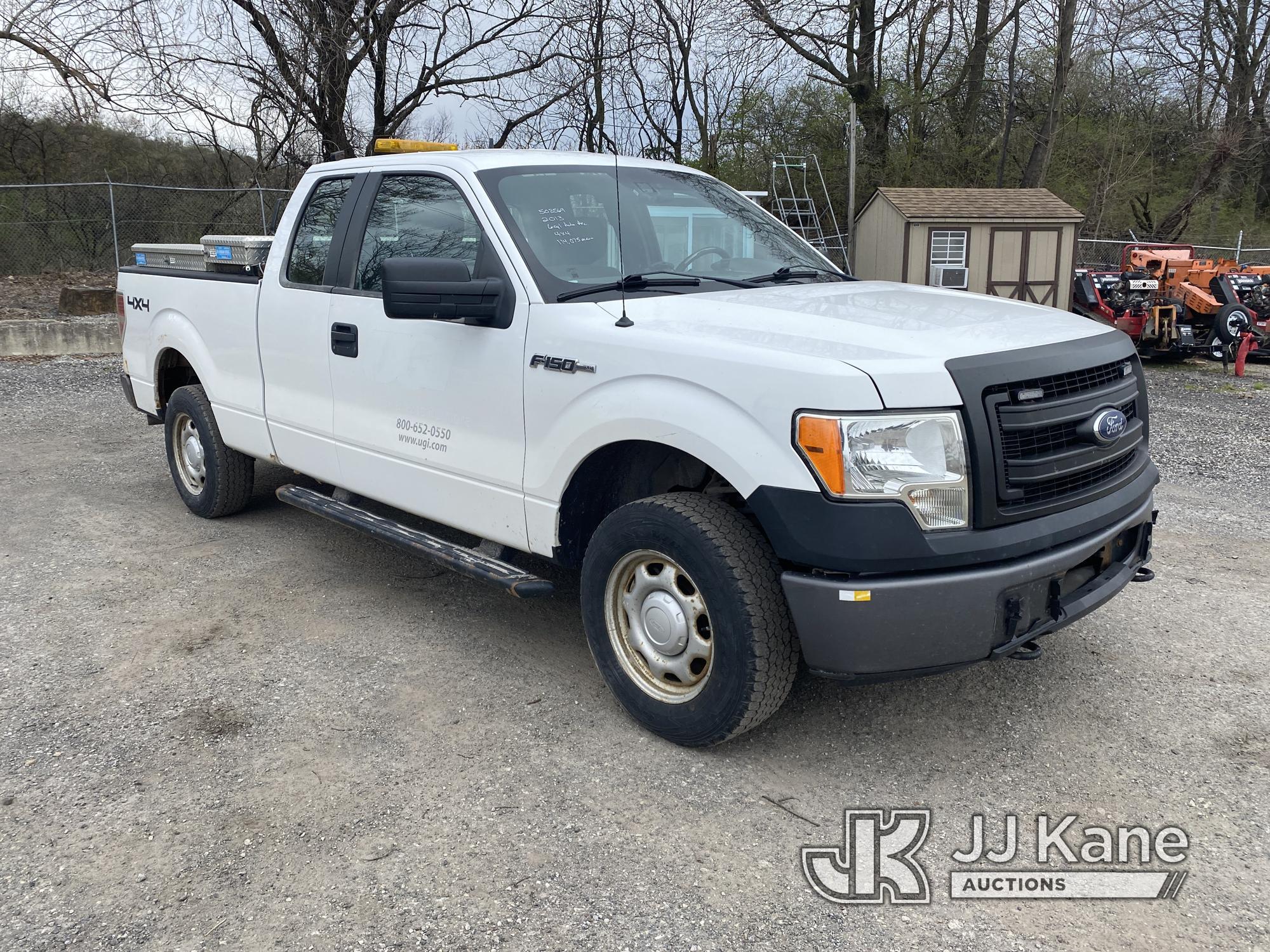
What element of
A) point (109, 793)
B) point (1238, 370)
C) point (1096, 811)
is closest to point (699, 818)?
point (1096, 811)

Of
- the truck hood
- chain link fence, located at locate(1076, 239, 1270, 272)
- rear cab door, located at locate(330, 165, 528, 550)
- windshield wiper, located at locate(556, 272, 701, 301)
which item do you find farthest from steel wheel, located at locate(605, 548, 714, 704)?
chain link fence, located at locate(1076, 239, 1270, 272)

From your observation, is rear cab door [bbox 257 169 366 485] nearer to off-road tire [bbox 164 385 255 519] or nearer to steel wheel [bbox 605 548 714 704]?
off-road tire [bbox 164 385 255 519]

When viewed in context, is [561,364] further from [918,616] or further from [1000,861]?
[1000,861]

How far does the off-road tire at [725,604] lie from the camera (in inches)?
126

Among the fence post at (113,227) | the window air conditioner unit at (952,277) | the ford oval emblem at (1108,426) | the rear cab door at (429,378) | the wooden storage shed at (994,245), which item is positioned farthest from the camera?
the wooden storage shed at (994,245)

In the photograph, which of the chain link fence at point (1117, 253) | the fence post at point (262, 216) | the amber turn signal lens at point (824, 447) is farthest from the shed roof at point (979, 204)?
the amber turn signal lens at point (824, 447)

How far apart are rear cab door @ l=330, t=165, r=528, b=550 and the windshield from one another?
0.51 ft

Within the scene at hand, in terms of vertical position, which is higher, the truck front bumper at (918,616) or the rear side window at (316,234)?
the rear side window at (316,234)

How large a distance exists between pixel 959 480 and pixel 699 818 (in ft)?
4.17

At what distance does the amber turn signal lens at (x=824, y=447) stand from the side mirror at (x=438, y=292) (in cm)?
143

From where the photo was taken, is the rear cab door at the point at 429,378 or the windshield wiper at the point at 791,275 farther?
the windshield wiper at the point at 791,275

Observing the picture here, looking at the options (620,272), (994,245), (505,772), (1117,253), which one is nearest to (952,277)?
(620,272)

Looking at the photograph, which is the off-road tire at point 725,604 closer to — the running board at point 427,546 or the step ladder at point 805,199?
the running board at point 427,546

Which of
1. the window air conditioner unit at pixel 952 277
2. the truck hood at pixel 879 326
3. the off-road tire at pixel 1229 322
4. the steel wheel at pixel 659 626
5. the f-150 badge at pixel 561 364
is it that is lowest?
the steel wheel at pixel 659 626
